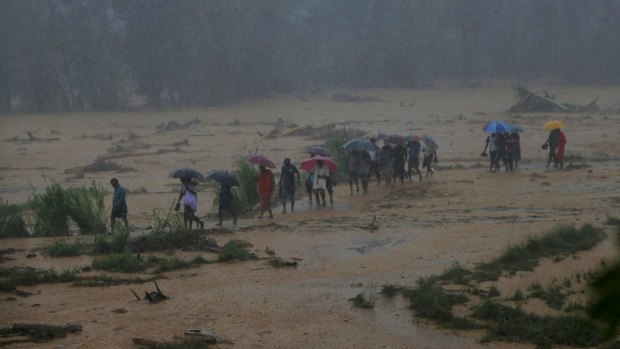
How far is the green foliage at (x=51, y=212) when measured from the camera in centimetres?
1648

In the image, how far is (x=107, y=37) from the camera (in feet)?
208

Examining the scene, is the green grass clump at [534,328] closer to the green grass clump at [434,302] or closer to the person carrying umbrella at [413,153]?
the green grass clump at [434,302]

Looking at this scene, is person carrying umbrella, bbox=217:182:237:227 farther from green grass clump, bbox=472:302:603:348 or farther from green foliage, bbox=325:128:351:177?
green grass clump, bbox=472:302:603:348

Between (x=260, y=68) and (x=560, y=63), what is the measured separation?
24.6m

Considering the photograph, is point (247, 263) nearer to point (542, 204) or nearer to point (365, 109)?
point (542, 204)

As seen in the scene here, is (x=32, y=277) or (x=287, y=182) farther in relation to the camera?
(x=287, y=182)

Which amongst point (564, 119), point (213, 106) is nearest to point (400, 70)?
point (213, 106)

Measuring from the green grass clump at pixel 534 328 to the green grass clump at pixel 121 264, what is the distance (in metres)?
5.48

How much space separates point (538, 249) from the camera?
1276 cm

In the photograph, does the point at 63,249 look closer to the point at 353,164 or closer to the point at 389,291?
the point at 389,291

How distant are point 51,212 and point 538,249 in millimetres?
9456

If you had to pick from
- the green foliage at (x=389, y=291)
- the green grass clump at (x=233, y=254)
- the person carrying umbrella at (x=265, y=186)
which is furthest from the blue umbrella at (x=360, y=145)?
the green foliage at (x=389, y=291)

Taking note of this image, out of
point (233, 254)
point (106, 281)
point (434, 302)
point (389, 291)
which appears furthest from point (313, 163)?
point (434, 302)

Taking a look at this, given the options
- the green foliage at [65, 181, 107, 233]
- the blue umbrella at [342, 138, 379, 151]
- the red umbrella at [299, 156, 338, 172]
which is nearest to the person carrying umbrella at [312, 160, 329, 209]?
the red umbrella at [299, 156, 338, 172]
